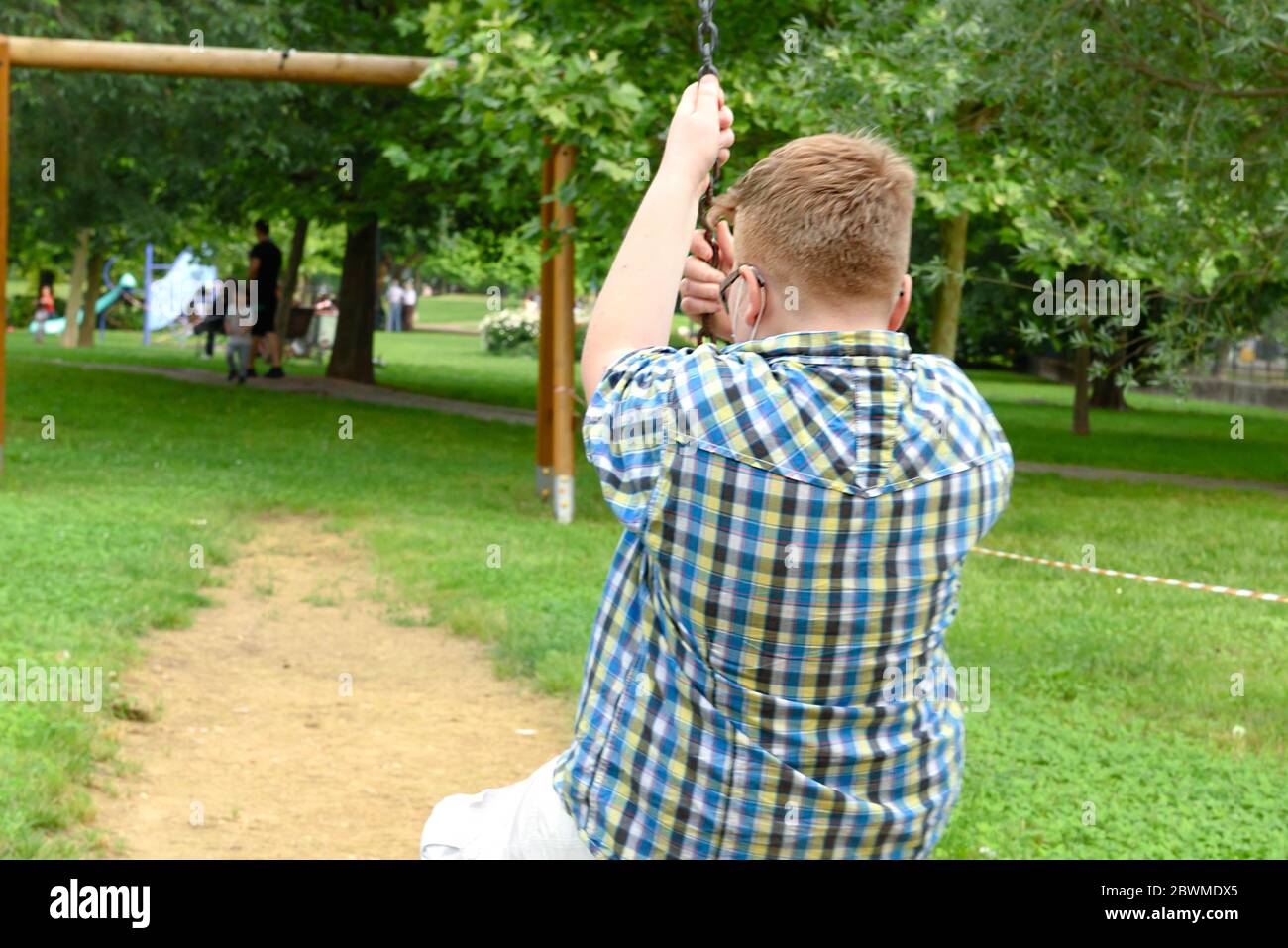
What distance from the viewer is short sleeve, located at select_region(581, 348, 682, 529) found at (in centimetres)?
209

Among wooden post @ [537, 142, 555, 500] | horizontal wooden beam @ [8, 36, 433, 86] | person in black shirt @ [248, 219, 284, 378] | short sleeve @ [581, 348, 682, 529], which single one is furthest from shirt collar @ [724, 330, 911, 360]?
person in black shirt @ [248, 219, 284, 378]

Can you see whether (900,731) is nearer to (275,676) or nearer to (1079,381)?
(275,676)

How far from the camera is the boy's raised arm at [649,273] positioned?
219 centimetres

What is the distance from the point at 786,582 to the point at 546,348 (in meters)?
11.7

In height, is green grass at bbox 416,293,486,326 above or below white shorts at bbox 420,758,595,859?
below

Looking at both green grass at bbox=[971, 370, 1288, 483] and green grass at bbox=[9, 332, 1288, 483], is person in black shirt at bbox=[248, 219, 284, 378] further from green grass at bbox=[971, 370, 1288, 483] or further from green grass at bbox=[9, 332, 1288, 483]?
green grass at bbox=[971, 370, 1288, 483]

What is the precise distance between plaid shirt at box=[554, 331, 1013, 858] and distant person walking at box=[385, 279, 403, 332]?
63.1 meters

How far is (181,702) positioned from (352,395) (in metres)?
18.6

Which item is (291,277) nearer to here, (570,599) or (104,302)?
(104,302)

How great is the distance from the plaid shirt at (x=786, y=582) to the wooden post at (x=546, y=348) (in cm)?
1057

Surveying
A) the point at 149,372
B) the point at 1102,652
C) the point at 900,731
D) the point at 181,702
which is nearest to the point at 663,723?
the point at 900,731

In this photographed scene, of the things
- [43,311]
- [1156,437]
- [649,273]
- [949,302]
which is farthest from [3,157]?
[43,311]

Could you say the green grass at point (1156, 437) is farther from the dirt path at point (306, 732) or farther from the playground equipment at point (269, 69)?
the dirt path at point (306, 732)

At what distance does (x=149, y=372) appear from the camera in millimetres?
29859
